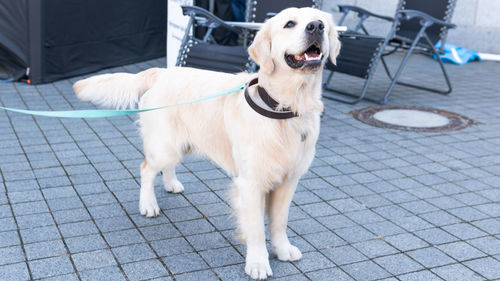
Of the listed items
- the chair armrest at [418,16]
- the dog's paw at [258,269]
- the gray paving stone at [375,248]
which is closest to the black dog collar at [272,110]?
the dog's paw at [258,269]

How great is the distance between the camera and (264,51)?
9.93ft

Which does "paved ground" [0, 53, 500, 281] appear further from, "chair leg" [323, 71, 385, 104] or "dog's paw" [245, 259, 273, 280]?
"chair leg" [323, 71, 385, 104]

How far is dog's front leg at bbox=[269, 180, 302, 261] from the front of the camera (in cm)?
339

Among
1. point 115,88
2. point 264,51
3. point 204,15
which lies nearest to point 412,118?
point 204,15

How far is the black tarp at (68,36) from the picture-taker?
726 centimetres

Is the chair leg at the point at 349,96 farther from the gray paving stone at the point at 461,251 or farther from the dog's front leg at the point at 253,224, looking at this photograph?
the dog's front leg at the point at 253,224

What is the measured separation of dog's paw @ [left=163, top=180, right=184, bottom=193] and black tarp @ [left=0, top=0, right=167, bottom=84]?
385 cm

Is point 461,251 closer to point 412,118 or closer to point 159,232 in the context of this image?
point 159,232

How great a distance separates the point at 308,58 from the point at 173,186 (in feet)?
6.31

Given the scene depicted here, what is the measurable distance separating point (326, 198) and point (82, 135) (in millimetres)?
2645

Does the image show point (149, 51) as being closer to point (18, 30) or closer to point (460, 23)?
point (18, 30)

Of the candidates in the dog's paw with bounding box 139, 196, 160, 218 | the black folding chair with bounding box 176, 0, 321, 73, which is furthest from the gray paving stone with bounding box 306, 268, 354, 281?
the black folding chair with bounding box 176, 0, 321, 73

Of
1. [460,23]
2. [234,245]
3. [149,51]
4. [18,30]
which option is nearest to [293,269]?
[234,245]

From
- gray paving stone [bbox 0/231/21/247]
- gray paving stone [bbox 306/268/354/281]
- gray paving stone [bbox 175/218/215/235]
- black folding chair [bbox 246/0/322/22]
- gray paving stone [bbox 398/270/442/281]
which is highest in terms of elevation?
black folding chair [bbox 246/0/322/22]
